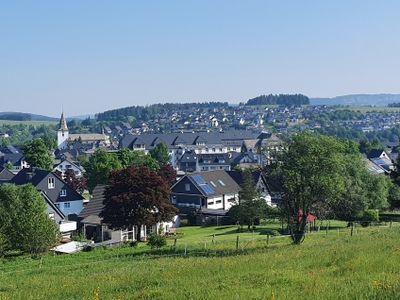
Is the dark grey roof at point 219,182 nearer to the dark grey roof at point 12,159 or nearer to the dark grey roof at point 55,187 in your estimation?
the dark grey roof at point 55,187

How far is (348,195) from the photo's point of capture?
176 feet

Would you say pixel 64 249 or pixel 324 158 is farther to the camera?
pixel 64 249

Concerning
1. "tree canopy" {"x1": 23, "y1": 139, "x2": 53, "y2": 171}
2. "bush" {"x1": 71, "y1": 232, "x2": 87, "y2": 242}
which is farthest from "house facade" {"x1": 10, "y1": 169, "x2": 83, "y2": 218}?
"tree canopy" {"x1": 23, "y1": 139, "x2": 53, "y2": 171}

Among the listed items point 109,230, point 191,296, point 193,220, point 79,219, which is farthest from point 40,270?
point 193,220

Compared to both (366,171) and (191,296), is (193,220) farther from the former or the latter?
(191,296)

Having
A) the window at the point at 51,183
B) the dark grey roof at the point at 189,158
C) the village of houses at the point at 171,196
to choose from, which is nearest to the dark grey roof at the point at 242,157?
the village of houses at the point at 171,196

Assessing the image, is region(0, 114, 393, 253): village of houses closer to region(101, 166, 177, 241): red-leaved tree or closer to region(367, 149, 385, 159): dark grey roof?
region(367, 149, 385, 159): dark grey roof

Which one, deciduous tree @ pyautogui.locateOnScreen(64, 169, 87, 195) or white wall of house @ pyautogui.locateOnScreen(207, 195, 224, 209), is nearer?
white wall of house @ pyautogui.locateOnScreen(207, 195, 224, 209)

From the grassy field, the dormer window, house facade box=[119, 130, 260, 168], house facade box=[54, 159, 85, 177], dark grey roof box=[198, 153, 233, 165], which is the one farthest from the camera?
house facade box=[119, 130, 260, 168]

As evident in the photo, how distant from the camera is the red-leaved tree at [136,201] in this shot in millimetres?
43406

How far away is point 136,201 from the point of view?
143ft

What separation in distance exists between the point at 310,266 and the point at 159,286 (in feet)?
14.2

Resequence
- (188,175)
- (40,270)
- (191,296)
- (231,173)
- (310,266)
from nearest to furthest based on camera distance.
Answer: (191,296), (310,266), (40,270), (188,175), (231,173)

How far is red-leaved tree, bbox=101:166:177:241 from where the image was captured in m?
43.4
